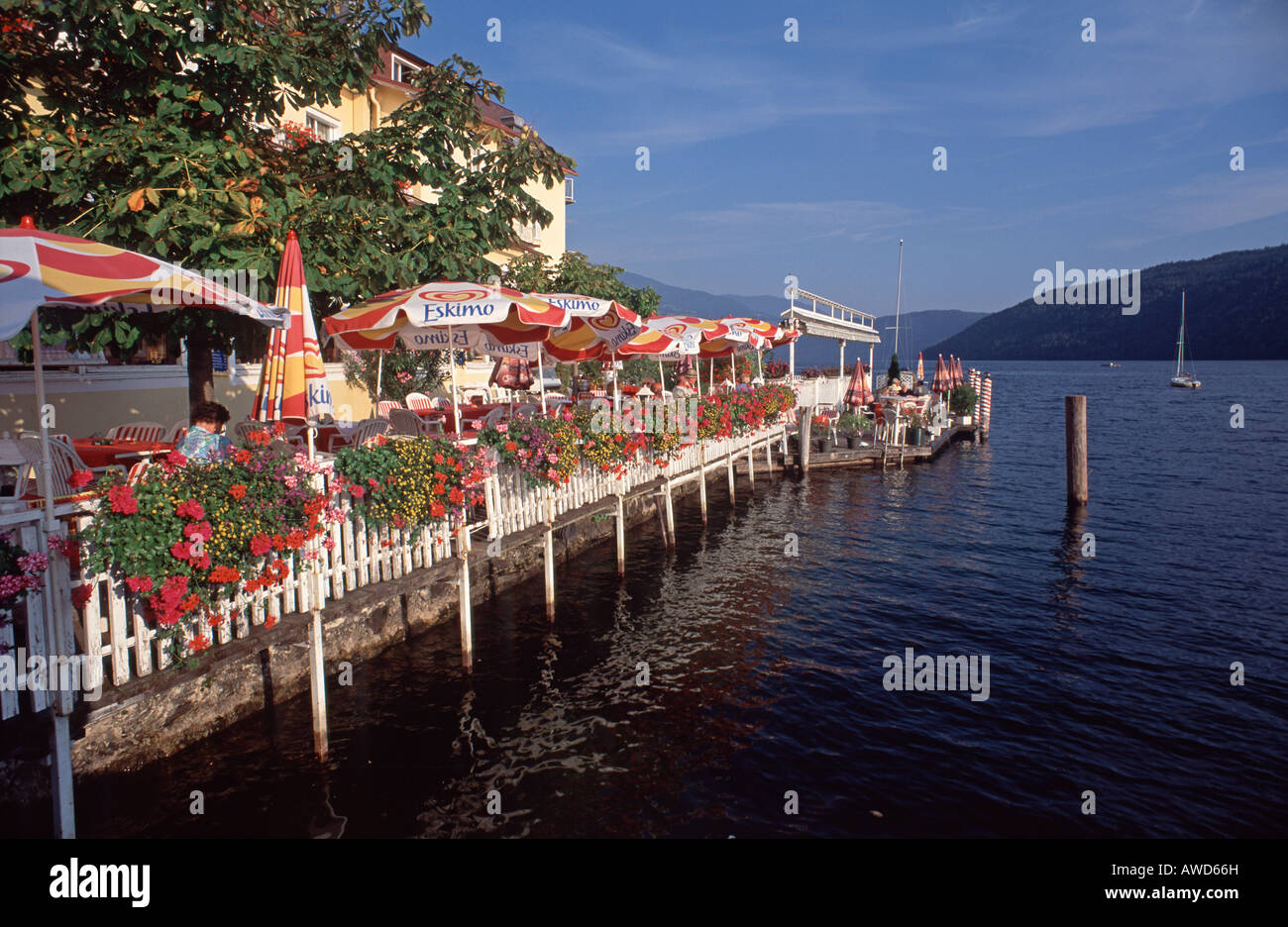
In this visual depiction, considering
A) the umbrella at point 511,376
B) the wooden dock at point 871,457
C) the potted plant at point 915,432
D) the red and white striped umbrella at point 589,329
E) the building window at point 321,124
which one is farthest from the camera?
the potted plant at point 915,432

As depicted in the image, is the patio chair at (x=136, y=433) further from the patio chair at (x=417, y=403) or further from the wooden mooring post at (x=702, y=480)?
the wooden mooring post at (x=702, y=480)

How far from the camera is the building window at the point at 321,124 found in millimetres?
19812

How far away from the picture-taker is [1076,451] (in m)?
21.8

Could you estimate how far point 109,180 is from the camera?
8734mm

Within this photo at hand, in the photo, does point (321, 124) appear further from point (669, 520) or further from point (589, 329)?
point (669, 520)

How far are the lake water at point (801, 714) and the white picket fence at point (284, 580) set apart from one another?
90 centimetres

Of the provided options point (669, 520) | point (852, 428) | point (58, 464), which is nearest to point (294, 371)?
point (58, 464)

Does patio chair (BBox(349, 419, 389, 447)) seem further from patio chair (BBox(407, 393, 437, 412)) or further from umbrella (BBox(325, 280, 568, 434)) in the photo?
patio chair (BBox(407, 393, 437, 412))
